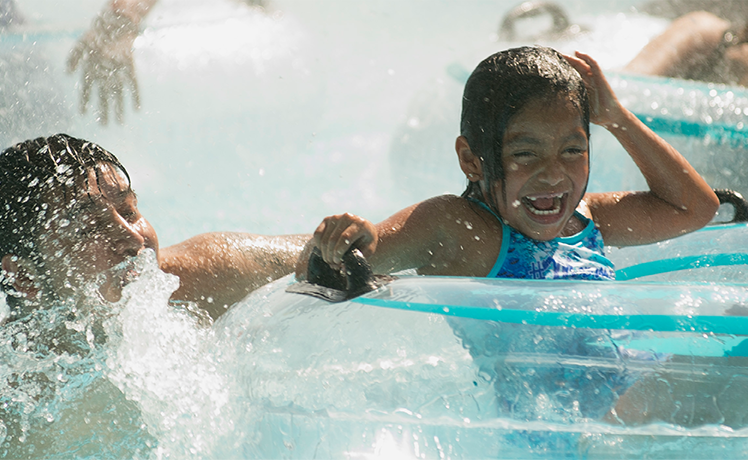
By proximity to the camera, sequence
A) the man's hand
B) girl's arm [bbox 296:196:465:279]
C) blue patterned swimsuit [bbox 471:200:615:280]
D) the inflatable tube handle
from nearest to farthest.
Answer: girl's arm [bbox 296:196:465:279] → blue patterned swimsuit [bbox 471:200:615:280] → the inflatable tube handle → the man's hand

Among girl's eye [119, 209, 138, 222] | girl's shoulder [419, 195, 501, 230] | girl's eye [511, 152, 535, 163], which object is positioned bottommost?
girl's eye [119, 209, 138, 222]

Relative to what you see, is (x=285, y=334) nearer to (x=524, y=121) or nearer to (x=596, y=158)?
(x=524, y=121)

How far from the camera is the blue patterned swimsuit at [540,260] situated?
5.22ft

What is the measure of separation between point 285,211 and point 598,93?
2.11 m

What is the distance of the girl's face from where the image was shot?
148 centimetres

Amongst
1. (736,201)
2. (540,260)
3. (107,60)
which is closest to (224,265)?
(540,260)

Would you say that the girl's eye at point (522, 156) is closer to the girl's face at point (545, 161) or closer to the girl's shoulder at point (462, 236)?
the girl's face at point (545, 161)

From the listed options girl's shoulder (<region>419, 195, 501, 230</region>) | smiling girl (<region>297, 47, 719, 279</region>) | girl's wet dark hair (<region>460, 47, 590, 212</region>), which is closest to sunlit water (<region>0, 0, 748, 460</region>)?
smiling girl (<region>297, 47, 719, 279</region>)

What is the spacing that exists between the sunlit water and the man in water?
5cm

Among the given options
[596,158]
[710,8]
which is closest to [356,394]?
[596,158]

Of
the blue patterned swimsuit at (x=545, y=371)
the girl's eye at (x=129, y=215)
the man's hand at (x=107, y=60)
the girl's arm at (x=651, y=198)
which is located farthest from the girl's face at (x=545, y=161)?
the man's hand at (x=107, y=60)

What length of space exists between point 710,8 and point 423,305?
701cm

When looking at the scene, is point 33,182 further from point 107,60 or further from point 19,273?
point 107,60

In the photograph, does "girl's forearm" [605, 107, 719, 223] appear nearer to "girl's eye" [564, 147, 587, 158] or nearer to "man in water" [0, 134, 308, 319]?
"girl's eye" [564, 147, 587, 158]
